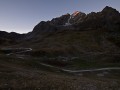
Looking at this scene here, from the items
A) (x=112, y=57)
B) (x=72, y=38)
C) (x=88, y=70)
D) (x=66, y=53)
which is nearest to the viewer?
(x=88, y=70)

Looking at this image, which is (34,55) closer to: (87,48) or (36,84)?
(87,48)

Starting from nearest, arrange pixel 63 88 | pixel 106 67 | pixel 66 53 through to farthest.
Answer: pixel 63 88 < pixel 106 67 < pixel 66 53

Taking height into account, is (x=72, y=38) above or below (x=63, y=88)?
above

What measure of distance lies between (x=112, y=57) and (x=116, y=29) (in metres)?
99.1

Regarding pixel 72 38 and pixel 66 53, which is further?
pixel 72 38

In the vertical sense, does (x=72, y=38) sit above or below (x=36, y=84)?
above

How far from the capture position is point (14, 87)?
26438 millimetres

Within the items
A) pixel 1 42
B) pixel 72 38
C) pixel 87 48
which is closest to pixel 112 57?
pixel 87 48

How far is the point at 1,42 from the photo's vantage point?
537ft

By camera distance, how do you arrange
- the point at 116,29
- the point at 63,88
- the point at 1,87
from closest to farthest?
the point at 1,87 < the point at 63,88 < the point at 116,29

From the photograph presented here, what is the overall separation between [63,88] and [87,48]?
106 m

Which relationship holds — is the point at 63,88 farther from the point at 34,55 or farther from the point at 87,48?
the point at 87,48

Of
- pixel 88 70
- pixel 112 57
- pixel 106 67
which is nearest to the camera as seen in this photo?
pixel 88 70

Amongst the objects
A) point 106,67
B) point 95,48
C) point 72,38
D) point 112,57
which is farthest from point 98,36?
point 106,67
